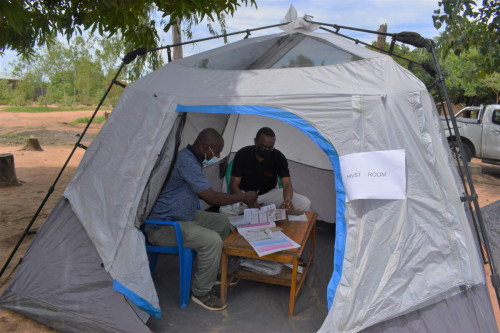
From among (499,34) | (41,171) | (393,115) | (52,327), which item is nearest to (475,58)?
(499,34)

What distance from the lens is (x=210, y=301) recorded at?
11.2 feet

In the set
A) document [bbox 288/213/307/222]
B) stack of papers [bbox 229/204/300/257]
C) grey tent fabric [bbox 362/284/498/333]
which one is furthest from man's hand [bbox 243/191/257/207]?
grey tent fabric [bbox 362/284/498/333]

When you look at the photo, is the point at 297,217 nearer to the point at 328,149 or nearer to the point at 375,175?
the point at 328,149

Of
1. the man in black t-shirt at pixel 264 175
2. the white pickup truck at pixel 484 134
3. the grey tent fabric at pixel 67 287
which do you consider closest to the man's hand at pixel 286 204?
the man in black t-shirt at pixel 264 175

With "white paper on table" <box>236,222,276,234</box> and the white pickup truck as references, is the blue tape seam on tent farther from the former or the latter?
the white pickup truck

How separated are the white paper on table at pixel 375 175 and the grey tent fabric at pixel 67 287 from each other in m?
1.78

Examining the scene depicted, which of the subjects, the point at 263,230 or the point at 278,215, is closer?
the point at 263,230

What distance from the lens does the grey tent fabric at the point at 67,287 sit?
2.95 metres

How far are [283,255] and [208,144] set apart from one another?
1.12 meters

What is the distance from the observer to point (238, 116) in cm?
560

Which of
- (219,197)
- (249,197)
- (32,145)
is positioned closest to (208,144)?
(219,197)

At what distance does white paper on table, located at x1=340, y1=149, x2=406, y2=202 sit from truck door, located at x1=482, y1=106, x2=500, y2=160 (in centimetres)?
835

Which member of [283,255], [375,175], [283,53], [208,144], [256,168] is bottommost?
[283,255]

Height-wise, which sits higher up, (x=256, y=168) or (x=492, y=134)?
(x=492, y=134)
